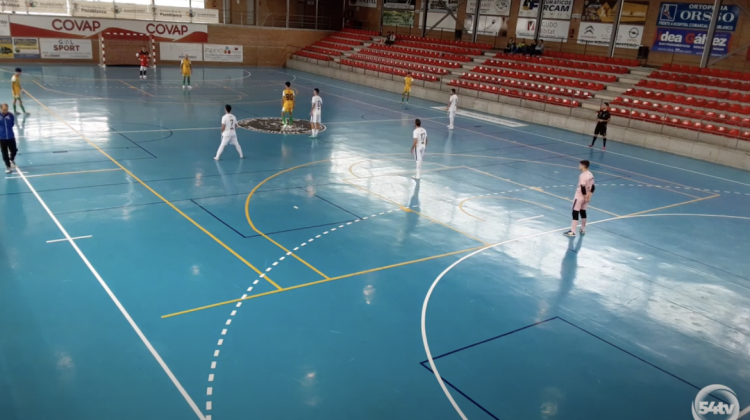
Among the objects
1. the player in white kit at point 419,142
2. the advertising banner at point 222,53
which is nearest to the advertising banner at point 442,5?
the advertising banner at point 222,53

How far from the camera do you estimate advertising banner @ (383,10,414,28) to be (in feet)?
156

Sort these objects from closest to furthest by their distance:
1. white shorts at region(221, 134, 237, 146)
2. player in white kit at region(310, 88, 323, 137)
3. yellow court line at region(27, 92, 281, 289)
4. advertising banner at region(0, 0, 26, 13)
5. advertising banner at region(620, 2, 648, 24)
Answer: yellow court line at region(27, 92, 281, 289)
white shorts at region(221, 134, 237, 146)
player in white kit at region(310, 88, 323, 137)
advertising banner at region(620, 2, 648, 24)
advertising banner at region(0, 0, 26, 13)

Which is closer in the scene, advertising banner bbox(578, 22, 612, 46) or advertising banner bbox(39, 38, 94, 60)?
advertising banner bbox(578, 22, 612, 46)

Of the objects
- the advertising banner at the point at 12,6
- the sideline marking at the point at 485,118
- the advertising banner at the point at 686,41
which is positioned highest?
the advertising banner at the point at 686,41

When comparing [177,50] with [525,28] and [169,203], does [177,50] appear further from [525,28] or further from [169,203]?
[169,203]

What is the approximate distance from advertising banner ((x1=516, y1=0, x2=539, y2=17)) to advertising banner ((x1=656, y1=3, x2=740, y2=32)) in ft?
27.3

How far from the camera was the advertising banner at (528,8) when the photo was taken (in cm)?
3794

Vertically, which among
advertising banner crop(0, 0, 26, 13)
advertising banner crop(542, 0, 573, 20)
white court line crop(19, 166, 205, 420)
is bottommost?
white court line crop(19, 166, 205, 420)

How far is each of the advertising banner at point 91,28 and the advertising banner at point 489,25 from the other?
2027cm

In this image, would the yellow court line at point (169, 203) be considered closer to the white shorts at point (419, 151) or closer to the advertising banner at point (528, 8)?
the white shorts at point (419, 151)

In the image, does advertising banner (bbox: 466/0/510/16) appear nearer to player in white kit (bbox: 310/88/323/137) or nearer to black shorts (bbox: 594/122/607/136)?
black shorts (bbox: 594/122/607/136)

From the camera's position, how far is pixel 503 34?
40688 mm

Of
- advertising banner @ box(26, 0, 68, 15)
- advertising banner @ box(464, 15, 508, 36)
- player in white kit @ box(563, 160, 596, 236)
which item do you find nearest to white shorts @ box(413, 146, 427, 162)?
player in white kit @ box(563, 160, 596, 236)

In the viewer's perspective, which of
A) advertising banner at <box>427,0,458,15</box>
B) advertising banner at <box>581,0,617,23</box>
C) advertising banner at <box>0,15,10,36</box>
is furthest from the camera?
advertising banner at <box>427,0,458,15</box>
